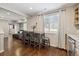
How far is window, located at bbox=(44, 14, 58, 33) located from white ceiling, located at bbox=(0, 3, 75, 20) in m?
0.15

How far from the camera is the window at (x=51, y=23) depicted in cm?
183

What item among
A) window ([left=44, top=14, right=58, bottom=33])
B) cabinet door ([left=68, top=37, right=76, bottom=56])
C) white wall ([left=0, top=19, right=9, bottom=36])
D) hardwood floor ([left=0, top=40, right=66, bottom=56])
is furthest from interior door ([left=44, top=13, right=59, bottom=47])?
white wall ([left=0, top=19, right=9, bottom=36])

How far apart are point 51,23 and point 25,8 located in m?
0.60

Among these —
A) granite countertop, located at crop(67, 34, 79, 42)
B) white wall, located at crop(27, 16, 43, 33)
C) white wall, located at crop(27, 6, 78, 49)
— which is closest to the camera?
granite countertop, located at crop(67, 34, 79, 42)

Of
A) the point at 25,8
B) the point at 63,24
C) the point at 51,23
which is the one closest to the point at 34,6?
the point at 25,8

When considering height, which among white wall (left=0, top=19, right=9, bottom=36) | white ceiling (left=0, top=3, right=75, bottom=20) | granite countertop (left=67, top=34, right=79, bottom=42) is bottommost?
granite countertop (left=67, top=34, right=79, bottom=42)

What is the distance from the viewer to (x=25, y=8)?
5.95 ft

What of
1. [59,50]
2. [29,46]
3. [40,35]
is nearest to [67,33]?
[59,50]

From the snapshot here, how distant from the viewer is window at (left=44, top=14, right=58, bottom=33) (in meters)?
1.83

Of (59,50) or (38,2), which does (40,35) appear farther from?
(38,2)

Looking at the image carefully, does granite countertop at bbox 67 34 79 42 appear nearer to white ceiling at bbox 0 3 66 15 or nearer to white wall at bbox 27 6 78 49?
white wall at bbox 27 6 78 49

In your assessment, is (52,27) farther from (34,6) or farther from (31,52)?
(31,52)

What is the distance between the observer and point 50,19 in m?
1.85

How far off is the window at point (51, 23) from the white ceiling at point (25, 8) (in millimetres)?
146
